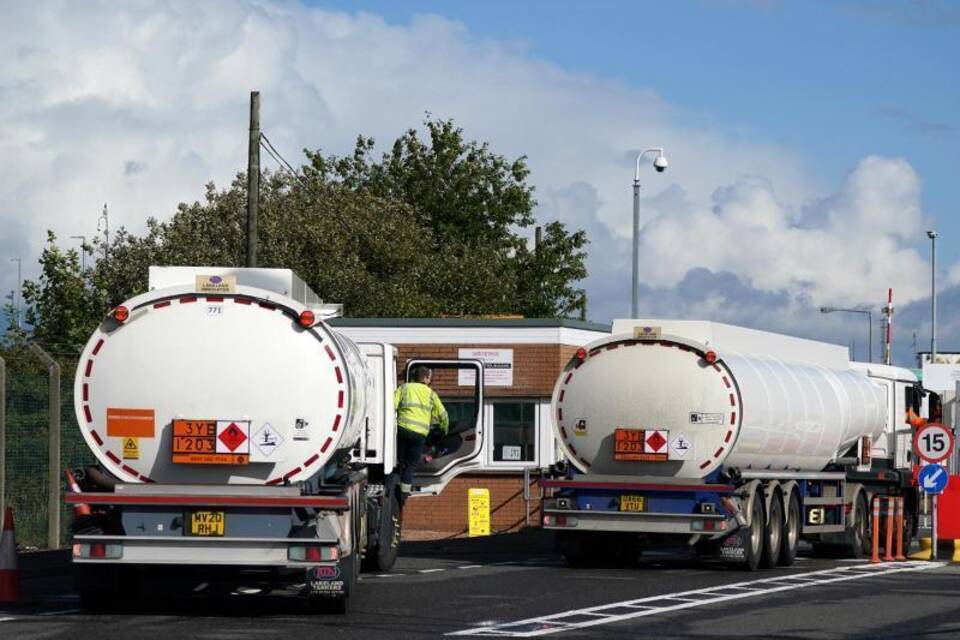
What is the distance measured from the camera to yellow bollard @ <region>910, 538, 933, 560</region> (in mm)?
27781

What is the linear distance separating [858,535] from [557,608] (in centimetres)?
1177

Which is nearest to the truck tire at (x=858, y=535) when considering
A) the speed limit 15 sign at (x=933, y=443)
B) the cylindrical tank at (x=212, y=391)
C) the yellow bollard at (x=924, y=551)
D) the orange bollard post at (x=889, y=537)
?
the orange bollard post at (x=889, y=537)

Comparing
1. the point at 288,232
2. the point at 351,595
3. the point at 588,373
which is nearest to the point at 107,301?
the point at 288,232

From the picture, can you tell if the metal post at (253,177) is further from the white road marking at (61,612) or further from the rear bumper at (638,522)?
the white road marking at (61,612)

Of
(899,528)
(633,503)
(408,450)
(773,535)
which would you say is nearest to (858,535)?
(899,528)

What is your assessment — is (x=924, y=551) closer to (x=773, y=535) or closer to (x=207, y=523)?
(x=773, y=535)

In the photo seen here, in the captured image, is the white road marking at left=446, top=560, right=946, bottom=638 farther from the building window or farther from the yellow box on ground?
the building window

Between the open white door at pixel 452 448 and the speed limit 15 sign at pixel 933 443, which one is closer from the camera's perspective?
the open white door at pixel 452 448

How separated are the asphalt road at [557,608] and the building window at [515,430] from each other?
→ 11.0m

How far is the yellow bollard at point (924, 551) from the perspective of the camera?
91.1 ft

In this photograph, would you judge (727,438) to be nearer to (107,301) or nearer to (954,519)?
(954,519)

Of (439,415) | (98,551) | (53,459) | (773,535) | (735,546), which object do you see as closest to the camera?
(98,551)

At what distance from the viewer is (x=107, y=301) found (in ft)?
165

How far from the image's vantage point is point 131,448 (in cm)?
1655
